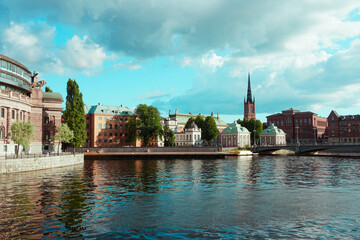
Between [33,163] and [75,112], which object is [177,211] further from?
[75,112]

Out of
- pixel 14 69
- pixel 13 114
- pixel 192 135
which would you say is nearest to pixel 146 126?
pixel 192 135

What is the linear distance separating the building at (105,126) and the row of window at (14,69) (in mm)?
55272

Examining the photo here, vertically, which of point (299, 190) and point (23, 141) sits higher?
point (23, 141)

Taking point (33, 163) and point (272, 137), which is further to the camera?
point (272, 137)

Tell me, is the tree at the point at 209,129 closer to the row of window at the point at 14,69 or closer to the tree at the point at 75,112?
the tree at the point at 75,112

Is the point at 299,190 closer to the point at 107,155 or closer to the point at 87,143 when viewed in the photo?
the point at 107,155

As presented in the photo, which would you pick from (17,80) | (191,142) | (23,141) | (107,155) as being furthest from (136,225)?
(191,142)

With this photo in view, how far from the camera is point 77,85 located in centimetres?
10181


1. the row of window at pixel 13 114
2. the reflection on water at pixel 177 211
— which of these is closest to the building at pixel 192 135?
the row of window at pixel 13 114

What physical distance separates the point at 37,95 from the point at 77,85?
19.6m

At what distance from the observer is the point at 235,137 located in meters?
170

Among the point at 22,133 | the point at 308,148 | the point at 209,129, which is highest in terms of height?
the point at 209,129

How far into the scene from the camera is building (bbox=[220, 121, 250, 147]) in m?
169

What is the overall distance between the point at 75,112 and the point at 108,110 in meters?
46.3
